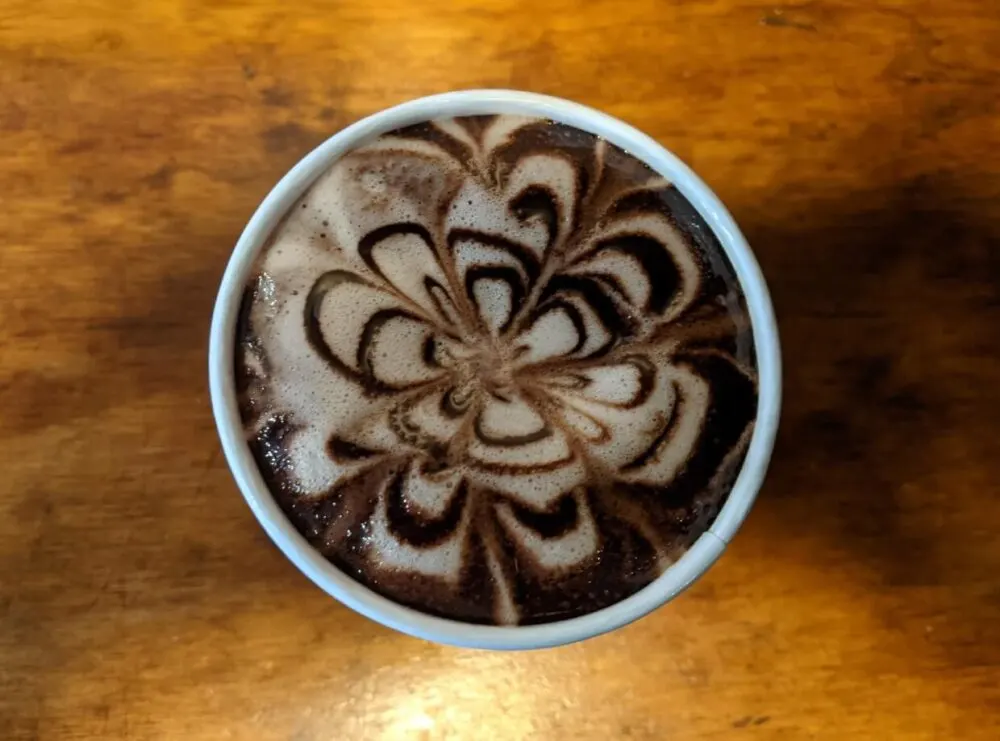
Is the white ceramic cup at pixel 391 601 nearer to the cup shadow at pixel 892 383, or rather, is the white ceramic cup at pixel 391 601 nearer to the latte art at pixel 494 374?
the latte art at pixel 494 374

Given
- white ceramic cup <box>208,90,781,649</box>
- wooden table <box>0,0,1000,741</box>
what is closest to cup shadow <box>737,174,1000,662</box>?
wooden table <box>0,0,1000,741</box>

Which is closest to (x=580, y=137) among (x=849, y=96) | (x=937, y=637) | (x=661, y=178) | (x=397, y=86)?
(x=661, y=178)

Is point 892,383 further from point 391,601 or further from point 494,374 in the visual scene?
point 391,601

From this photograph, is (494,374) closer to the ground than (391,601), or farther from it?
farther from it

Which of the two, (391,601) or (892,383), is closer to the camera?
(391,601)

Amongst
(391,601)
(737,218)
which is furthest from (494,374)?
(737,218)

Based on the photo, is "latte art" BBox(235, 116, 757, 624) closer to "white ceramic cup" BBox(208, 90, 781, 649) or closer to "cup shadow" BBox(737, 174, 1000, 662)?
"white ceramic cup" BBox(208, 90, 781, 649)

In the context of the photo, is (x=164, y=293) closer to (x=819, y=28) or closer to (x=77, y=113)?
(x=77, y=113)

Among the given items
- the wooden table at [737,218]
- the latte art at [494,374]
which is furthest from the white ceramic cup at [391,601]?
the wooden table at [737,218]
